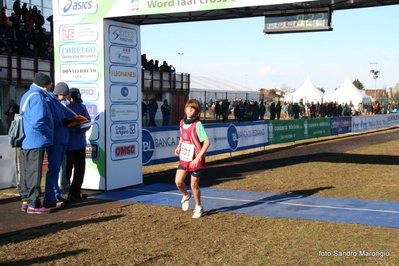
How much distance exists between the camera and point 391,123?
4412 cm

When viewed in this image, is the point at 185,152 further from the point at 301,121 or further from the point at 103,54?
the point at 301,121

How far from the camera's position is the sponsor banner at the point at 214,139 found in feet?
48.5

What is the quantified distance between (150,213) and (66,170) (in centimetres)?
219

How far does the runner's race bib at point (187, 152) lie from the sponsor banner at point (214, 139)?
623 centimetres

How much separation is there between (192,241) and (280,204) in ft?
10.2

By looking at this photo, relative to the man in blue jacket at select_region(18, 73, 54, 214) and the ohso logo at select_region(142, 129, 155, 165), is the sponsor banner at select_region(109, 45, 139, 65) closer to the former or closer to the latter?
the man in blue jacket at select_region(18, 73, 54, 214)

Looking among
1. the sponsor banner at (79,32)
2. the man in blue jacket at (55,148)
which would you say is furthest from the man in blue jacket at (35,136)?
the sponsor banner at (79,32)

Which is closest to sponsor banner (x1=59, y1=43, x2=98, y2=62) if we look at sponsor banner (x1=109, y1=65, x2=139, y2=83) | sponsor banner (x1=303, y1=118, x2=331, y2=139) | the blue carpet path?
sponsor banner (x1=109, y1=65, x2=139, y2=83)

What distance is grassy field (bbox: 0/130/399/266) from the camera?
5.96 meters

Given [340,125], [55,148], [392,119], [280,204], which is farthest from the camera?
[392,119]

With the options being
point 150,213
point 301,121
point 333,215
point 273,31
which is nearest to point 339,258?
point 333,215

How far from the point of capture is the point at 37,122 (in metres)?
8.28

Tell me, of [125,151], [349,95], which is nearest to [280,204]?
[125,151]

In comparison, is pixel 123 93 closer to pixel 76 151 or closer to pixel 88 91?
pixel 88 91
